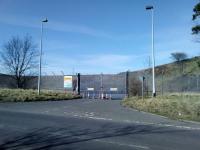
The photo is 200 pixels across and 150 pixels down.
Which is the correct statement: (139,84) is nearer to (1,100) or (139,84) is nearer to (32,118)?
(1,100)

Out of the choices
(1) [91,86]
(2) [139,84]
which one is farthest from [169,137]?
(1) [91,86]

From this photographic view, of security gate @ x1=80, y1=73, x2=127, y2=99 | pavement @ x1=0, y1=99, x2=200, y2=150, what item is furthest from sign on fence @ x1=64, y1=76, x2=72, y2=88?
pavement @ x1=0, y1=99, x2=200, y2=150

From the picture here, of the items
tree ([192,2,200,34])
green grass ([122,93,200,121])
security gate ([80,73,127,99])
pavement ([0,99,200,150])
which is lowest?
pavement ([0,99,200,150])

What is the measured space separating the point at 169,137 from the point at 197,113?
10299 millimetres

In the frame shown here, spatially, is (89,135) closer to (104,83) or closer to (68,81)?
(68,81)

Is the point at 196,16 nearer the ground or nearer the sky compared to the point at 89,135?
nearer the sky

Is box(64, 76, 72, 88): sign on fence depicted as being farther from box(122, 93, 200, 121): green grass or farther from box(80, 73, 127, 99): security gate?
box(122, 93, 200, 121): green grass

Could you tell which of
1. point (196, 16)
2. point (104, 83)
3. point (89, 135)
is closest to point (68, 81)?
point (104, 83)

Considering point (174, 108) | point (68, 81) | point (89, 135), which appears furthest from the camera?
point (68, 81)

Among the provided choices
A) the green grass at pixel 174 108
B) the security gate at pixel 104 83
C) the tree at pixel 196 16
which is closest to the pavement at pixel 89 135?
the green grass at pixel 174 108

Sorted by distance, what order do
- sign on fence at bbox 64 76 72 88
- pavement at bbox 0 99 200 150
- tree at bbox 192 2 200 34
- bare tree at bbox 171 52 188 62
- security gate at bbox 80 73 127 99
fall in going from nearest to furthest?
pavement at bbox 0 99 200 150 → tree at bbox 192 2 200 34 → sign on fence at bbox 64 76 72 88 → security gate at bbox 80 73 127 99 → bare tree at bbox 171 52 188 62

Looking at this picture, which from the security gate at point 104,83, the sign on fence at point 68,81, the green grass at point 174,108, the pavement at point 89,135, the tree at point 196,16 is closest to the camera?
the pavement at point 89,135

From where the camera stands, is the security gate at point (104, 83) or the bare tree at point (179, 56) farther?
the bare tree at point (179, 56)

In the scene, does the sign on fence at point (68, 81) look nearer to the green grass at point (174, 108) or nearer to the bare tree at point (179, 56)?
the green grass at point (174, 108)
